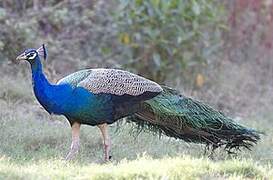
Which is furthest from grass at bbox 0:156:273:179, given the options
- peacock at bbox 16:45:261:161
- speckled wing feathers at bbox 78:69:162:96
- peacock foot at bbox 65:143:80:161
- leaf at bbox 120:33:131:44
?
leaf at bbox 120:33:131:44

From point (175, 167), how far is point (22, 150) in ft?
6.29

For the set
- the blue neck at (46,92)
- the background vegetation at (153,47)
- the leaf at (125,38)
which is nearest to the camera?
the blue neck at (46,92)

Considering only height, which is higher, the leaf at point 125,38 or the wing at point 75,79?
the leaf at point 125,38

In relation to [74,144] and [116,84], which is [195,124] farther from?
[74,144]

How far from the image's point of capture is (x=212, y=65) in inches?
497

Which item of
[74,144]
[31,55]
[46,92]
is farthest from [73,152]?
[31,55]

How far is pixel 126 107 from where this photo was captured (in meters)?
7.05

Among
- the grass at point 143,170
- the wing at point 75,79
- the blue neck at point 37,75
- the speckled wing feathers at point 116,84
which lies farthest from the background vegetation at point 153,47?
the grass at point 143,170

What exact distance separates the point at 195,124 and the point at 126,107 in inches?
27.9

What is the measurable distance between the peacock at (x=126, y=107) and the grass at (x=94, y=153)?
0.21 metres

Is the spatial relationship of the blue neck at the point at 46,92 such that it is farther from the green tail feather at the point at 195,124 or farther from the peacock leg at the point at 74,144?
the green tail feather at the point at 195,124

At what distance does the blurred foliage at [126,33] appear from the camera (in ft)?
38.0

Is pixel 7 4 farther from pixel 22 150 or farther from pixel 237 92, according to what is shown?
pixel 22 150

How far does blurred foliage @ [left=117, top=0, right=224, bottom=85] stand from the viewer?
11.6 m
